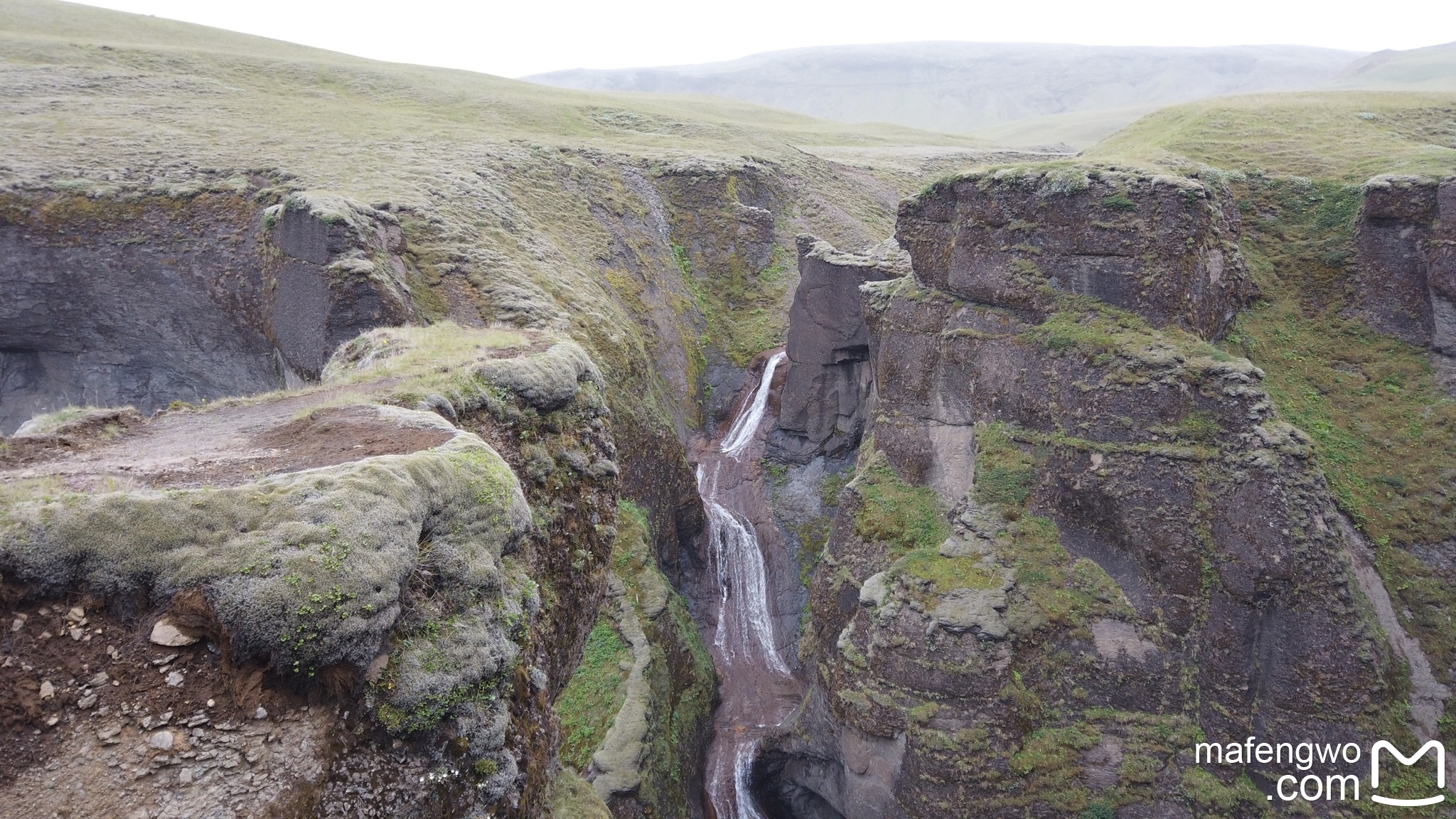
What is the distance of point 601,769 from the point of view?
18.0 m

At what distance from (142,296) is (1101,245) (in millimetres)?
29814

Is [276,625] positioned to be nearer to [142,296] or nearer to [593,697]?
[593,697]

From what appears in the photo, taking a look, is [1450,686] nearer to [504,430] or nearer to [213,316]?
[504,430]

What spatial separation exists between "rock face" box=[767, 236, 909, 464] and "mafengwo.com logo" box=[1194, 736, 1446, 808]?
55.5ft

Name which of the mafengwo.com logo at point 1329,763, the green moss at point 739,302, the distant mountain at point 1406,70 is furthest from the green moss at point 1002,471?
the distant mountain at point 1406,70

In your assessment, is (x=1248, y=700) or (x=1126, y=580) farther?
(x=1126, y=580)

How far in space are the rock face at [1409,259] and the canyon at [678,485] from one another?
9 cm

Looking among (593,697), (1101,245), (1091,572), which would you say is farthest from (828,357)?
(593,697)

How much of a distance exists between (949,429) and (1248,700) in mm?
9484

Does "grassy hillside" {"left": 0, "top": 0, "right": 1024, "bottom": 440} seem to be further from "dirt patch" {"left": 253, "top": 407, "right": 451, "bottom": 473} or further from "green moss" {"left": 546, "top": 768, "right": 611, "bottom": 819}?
"green moss" {"left": 546, "top": 768, "right": 611, "bottom": 819}

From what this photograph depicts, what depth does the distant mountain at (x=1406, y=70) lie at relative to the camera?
10679 cm

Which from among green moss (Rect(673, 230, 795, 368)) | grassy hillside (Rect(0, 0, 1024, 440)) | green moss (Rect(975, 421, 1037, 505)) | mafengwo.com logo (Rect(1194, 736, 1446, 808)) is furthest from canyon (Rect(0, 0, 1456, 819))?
green moss (Rect(673, 230, 795, 368))

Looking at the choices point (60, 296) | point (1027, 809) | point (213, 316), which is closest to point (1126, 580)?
point (1027, 809)

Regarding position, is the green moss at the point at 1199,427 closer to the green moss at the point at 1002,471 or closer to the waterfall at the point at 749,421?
the green moss at the point at 1002,471
